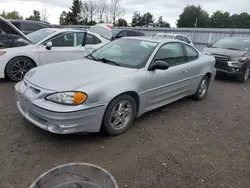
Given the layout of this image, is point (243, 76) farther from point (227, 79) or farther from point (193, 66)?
point (193, 66)

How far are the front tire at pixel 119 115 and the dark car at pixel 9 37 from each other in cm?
382

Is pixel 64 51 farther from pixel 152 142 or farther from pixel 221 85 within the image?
pixel 221 85

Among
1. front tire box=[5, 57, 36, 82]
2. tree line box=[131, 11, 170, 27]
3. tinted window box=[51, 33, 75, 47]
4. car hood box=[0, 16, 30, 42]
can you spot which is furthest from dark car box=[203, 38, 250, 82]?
tree line box=[131, 11, 170, 27]

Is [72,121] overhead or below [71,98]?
below

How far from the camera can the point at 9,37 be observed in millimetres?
5512

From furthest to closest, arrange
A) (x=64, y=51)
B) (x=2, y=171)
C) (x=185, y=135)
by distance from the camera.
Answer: (x=64, y=51) < (x=185, y=135) < (x=2, y=171)

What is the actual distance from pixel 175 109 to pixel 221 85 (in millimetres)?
3174

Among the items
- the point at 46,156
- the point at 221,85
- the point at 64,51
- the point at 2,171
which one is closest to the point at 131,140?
the point at 46,156

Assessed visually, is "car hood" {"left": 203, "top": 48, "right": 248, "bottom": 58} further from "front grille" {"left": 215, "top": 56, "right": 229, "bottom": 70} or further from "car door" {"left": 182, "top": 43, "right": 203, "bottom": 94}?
"car door" {"left": 182, "top": 43, "right": 203, "bottom": 94}

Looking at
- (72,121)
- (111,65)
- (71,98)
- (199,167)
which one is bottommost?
(199,167)

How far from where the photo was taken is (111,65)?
11.7ft

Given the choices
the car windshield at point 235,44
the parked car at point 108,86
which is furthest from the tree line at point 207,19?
the parked car at point 108,86

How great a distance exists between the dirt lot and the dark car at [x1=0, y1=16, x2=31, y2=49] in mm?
1950

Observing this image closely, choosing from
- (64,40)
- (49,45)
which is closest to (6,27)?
(49,45)
